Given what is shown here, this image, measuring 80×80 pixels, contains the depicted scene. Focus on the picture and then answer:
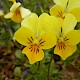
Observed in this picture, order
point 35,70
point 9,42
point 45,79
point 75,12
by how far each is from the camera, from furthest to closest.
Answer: point 9,42 < point 45,79 < point 35,70 < point 75,12

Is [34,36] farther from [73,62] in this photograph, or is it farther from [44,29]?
[73,62]

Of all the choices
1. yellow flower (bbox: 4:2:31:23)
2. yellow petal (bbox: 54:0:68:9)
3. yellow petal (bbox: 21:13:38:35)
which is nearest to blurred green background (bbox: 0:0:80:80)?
yellow flower (bbox: 4:2:31:23)

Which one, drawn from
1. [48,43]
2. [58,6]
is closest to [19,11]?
[58,6]

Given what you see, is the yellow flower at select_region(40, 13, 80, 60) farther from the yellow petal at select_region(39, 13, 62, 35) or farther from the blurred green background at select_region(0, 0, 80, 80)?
the blurred green background at select_region(0, 0, 80, 80)

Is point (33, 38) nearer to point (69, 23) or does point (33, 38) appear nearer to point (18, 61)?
point (69, 23)

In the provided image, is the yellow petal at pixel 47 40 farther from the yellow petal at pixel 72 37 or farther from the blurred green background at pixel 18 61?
the blurred green background at pixel 18 61

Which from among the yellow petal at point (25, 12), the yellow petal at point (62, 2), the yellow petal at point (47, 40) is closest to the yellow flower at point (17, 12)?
the yellow petal at point (25, 12)

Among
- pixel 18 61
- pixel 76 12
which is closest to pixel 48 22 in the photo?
pixel 76 12

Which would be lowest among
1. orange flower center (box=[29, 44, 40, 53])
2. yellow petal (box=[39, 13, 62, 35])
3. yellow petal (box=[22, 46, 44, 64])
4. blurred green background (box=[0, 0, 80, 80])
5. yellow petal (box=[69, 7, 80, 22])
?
blurred green background (box=[0, 0, 80, 80])
